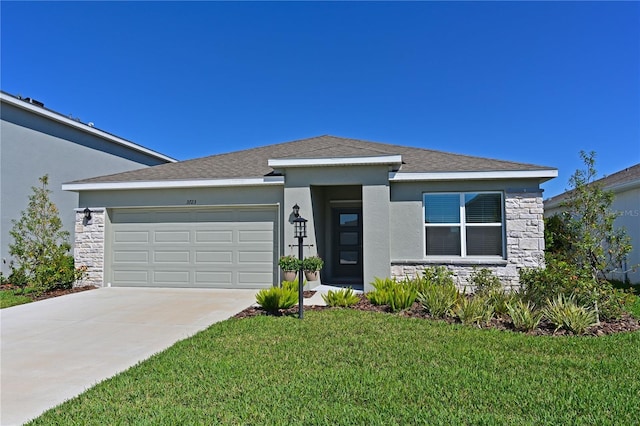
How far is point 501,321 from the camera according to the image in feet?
20.9

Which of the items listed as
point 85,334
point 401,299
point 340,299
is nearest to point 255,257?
point 340,299

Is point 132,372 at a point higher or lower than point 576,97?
lower

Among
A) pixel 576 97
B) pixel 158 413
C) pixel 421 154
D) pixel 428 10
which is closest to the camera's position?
pixel 158 413

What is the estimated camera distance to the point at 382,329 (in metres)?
5.93

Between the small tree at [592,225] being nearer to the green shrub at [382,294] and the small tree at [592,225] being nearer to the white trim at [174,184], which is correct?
the green shrub at [382,294]

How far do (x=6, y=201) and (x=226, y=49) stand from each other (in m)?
8.84

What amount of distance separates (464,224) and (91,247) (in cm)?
1066

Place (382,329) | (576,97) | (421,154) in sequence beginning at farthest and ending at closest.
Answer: (576,97) < (421,154) < (382,329)

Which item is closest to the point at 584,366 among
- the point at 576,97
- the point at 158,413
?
the point at 158,413

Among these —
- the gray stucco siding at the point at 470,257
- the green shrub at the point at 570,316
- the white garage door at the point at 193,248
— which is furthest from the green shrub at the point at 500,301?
the white garage door at the point at 193,248

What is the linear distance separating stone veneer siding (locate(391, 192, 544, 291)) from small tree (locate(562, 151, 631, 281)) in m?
2.24

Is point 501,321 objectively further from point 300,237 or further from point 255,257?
point 255,257

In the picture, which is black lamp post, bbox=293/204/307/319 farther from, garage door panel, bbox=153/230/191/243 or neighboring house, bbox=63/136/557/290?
garage door panel, bbox=153/230/191/243

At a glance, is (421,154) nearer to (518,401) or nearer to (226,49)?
(226,49)
